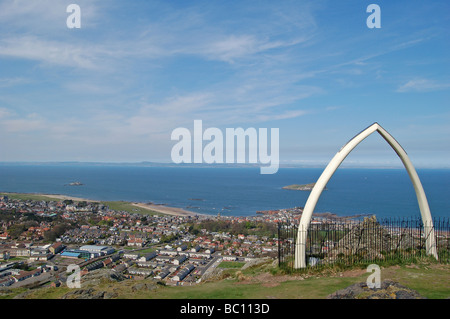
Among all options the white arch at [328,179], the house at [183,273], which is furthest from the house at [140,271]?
the white arch at [328,179]

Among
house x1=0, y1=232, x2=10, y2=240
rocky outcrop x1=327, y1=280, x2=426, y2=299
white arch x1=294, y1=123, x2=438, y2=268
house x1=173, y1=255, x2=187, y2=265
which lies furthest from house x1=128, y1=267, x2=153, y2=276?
house x1=0, y1=232, x2=10, y2=240

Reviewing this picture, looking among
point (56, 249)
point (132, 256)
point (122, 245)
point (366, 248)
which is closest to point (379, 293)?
point (366, 248)

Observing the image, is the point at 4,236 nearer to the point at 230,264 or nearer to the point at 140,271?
the point at 140,271

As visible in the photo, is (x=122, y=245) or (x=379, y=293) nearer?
(x=379, y=293)

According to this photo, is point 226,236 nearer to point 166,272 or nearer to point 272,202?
point 166,272

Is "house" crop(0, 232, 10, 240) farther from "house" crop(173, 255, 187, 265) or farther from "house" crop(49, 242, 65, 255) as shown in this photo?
"house" crop(173, 255, 187, 265)

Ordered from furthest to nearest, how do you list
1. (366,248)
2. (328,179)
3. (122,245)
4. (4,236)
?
(4,236), (122,245), (366,248), (328,179)

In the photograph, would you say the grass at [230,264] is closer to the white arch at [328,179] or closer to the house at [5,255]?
the white arch at [328,179]

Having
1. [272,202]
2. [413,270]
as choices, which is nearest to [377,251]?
[413,270]

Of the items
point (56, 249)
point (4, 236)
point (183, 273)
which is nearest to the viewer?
point (183, 273)
